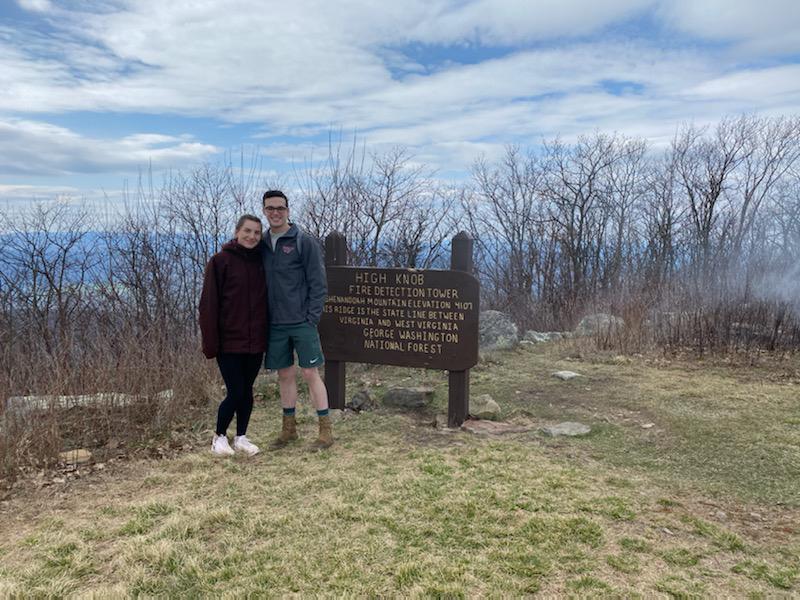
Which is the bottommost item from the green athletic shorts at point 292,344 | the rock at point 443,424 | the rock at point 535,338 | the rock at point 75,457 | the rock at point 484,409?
the rock at point 75,457

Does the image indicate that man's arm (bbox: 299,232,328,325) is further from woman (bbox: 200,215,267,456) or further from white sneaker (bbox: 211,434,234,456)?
white sneaker (bbox: 211,434,234,456)

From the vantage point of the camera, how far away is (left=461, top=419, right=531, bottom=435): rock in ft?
18.1

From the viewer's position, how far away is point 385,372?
834cm

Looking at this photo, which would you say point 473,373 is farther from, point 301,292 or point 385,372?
point 301,292

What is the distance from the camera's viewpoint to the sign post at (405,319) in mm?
5582

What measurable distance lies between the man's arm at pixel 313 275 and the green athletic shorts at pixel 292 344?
0.12 metres

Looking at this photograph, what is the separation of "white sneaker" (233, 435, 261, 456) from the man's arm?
1.16 metres

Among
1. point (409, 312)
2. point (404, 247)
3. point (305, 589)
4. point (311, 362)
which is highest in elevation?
point (404, 247)

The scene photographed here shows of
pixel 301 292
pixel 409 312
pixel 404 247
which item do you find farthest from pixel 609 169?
pixel 301 292

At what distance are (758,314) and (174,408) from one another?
28.9 ft

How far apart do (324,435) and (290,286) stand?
1343mm

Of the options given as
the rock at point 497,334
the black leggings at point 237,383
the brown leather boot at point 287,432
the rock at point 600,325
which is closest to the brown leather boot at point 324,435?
the brown leather boot at point 287,432

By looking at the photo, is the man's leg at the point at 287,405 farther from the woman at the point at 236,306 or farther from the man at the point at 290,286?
the woman at the point at 236,306

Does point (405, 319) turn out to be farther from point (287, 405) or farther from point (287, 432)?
point (287, 432)
